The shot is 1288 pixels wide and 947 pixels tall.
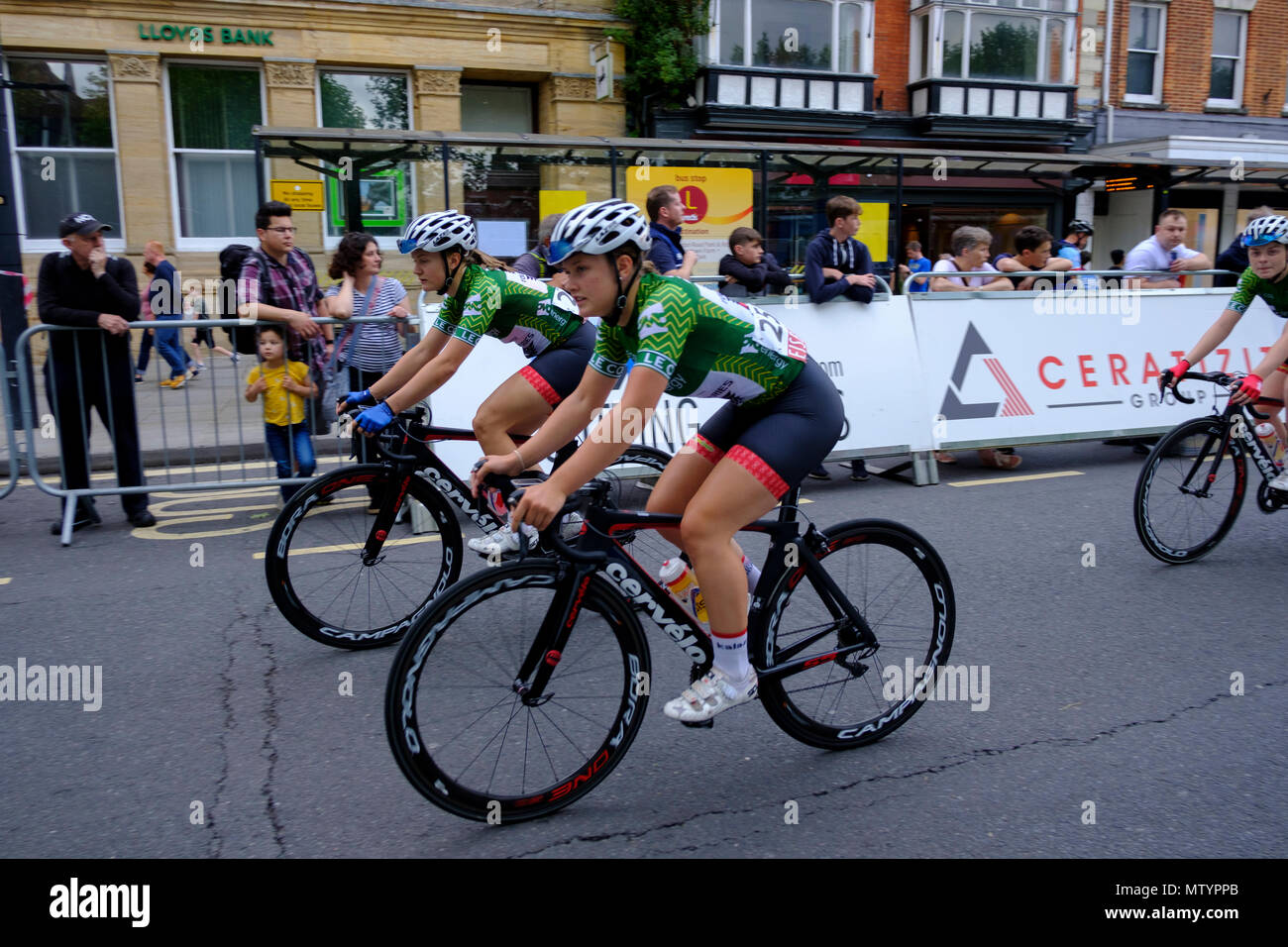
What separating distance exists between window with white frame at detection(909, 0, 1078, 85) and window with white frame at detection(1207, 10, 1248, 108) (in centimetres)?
410

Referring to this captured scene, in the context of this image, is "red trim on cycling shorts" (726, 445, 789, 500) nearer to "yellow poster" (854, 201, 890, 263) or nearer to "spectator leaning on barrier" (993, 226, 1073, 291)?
"spectator leaning on barrier" (993, 226, 1073, 291)

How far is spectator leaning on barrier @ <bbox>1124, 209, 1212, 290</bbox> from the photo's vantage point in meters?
10.0

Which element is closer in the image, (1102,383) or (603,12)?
(1102,383)

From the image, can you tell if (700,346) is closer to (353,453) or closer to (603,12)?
(353,453)

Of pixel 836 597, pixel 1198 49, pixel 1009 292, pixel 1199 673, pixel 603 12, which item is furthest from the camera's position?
pixel 1198 49

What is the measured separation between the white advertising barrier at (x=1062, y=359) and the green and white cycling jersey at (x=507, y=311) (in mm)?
4052

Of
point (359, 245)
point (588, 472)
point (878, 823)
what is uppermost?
point (359, 245)

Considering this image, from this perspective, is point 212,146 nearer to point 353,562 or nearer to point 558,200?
point 558,200

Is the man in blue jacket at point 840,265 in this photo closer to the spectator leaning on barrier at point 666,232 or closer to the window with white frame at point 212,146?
the spectator leaning on barrier at point 666,232

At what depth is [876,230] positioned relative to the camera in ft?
58.5

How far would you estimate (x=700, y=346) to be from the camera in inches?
130

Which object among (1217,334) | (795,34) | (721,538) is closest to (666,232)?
(1217,334)
